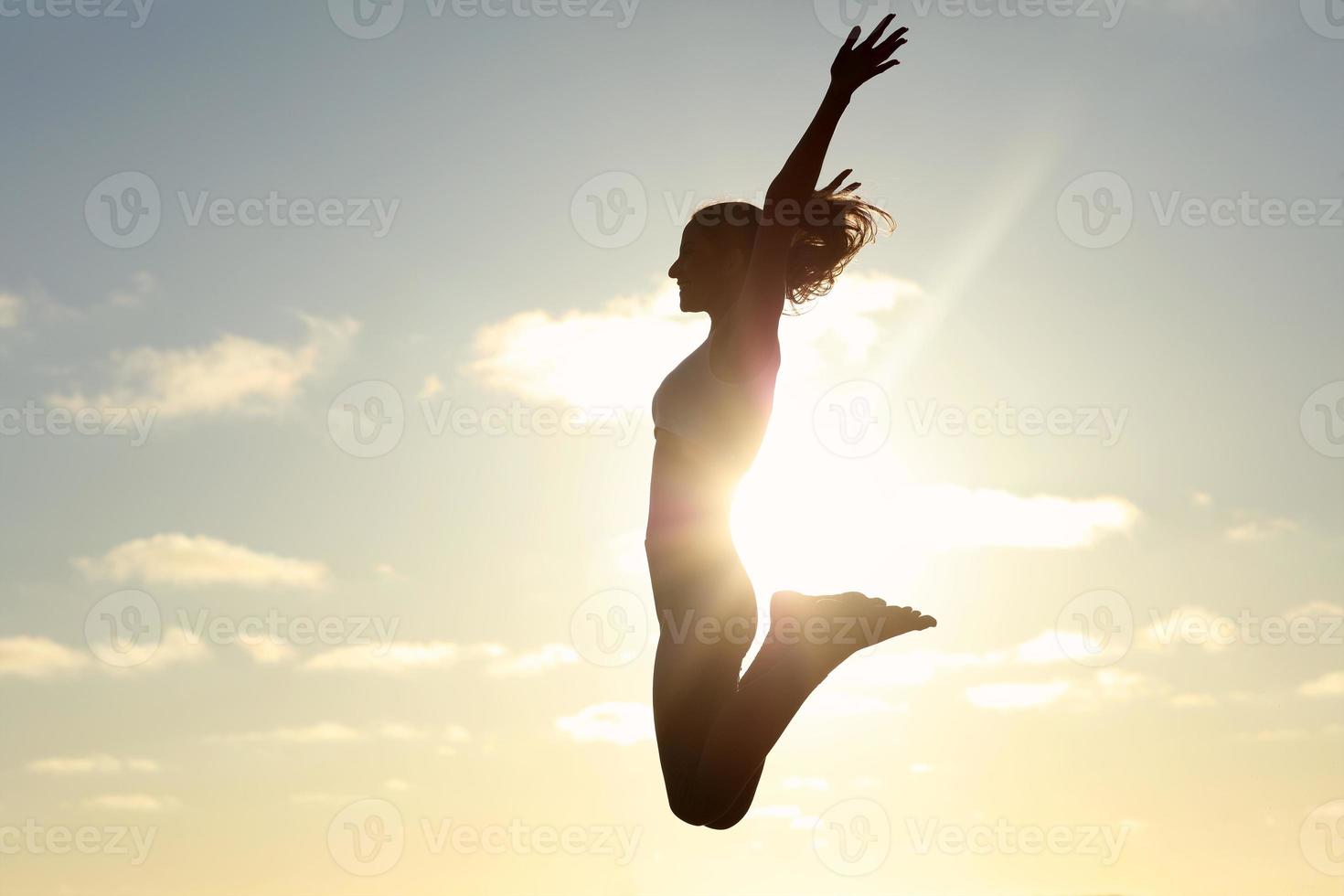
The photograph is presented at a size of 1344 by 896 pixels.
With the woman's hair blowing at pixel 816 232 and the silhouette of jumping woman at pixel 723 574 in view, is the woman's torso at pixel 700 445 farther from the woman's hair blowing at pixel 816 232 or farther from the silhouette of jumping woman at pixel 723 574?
the woman's hair blowing at pixel 816 232

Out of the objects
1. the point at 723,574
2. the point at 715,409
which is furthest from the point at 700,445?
the point at 723,574

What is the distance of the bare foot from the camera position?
655 centimetres

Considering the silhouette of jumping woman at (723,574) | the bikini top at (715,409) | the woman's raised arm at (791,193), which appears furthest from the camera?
the bikini top at (715,409)

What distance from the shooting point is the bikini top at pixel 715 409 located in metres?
6.52

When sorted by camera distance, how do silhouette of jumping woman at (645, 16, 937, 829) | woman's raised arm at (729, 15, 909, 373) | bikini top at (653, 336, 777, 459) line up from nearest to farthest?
woman's raised arm at (729, 15, 909, 373), silhouette of jumping woman at (645, 16, 937, 829), bikini top at (653, 336, 777, 459)

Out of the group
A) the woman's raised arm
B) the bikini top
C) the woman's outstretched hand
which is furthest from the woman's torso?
the woman's outstretched hand

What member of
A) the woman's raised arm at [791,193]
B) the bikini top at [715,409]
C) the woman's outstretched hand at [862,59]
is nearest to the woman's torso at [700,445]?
the bikini top at [715,409]

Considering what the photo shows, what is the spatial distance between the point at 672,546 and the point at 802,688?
93 cm

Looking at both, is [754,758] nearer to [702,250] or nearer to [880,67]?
[702,250]

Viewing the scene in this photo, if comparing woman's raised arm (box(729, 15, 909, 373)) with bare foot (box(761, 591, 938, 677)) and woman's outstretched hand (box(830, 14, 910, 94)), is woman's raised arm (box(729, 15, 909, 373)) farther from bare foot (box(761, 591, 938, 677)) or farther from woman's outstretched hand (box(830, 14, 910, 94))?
bare foot (box(761, 591, 938, 677))

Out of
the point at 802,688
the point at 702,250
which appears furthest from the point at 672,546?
the point at 702,250

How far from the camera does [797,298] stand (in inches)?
292

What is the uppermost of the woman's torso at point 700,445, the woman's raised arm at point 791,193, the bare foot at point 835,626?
the woman's raised arm at point 791,193

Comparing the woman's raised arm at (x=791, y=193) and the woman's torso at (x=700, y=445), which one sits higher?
the woman's raised arm at (x=791, y=193)
